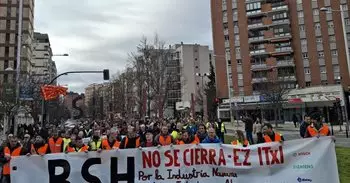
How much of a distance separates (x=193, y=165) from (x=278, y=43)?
67.2m

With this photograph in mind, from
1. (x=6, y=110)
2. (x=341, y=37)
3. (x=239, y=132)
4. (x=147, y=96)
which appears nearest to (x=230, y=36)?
(x=341, y=37)

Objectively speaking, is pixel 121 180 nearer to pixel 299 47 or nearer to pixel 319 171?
pixel 319 171

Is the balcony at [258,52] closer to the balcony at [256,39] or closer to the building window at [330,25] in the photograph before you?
the balcony at [256,39]

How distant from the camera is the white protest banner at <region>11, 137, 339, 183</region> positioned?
280 inches

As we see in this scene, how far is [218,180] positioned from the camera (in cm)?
714

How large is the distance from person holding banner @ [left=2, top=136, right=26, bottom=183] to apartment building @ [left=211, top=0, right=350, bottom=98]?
179ft

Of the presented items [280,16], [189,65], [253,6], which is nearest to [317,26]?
[280,16]

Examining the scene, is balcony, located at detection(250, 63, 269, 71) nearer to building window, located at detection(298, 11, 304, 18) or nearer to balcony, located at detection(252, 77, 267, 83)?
balcony, located at detection(252, 77, 267, 83)

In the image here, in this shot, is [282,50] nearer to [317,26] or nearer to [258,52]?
[258,52]

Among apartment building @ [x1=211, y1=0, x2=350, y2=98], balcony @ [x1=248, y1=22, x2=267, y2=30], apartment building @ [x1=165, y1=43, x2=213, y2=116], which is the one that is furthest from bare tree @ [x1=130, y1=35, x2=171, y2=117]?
apartment building @ [x1=165, y1=43, x2=213, y2=116]

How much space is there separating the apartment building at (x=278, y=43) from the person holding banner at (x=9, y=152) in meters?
54.6

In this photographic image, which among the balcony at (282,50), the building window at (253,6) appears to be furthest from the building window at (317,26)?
the building window at (253,6)

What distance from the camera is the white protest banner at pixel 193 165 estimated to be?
712 cm

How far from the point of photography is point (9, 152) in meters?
8.45
